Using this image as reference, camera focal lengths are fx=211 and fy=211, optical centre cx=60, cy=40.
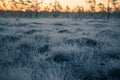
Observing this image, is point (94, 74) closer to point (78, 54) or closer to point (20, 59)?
point (78, 54)

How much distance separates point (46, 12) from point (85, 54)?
84.8m

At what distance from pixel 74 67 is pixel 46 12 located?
8582 centimetres

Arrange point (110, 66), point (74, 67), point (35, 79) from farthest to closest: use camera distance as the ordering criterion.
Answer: point (74, 67)
point (110, 66)
point (35, 79)

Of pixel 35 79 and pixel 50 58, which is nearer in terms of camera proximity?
pixel 35 79

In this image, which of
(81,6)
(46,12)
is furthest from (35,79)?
(46,12)

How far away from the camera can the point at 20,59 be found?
645 cm

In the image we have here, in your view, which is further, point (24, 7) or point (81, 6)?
point (81, 6)

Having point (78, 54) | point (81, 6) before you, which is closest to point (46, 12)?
point (81, 6)

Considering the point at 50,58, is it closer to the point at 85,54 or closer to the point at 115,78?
the point at 85,54

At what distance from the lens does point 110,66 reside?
5023 mm

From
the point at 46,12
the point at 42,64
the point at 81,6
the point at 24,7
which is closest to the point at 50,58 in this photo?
the point at 42,64

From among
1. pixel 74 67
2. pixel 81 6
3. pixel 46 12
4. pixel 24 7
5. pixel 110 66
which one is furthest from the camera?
pixel 46 12

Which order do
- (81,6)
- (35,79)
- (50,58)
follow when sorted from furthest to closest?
1. (81,6)
2. (50,58)
3. (35,79)

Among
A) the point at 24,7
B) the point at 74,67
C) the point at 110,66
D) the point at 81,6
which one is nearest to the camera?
the point at 110,66
